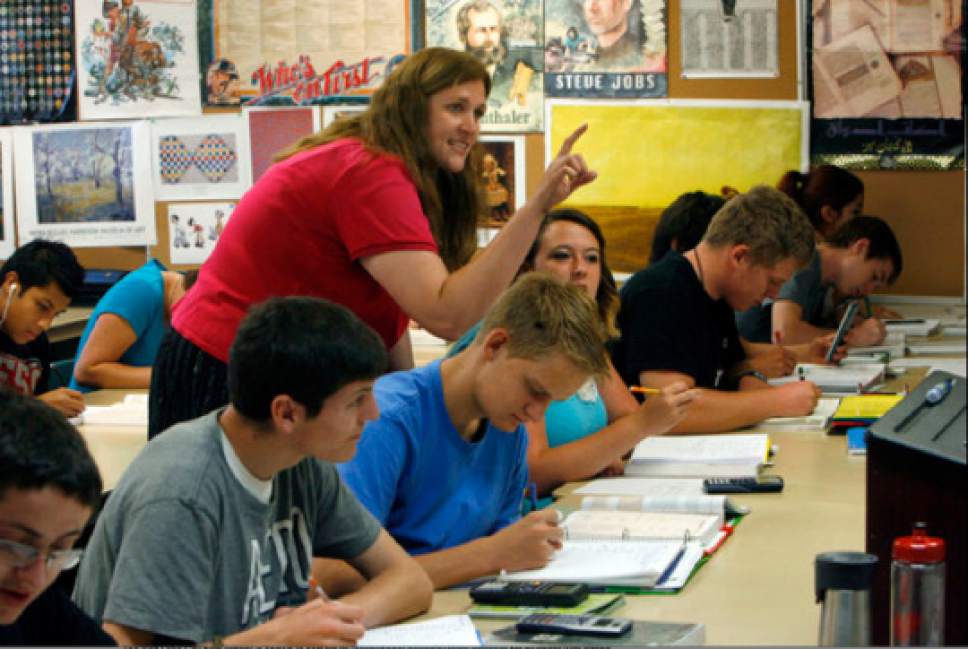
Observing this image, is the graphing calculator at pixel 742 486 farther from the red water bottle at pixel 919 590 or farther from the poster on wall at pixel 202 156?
the poster on wall at pixel 202 156

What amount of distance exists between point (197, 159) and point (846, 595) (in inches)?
152

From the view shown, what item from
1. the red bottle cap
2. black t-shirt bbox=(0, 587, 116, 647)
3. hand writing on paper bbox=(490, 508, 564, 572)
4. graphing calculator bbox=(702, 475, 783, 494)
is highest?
the red bottle cap

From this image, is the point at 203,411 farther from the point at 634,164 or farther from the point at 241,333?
the point at 634,164

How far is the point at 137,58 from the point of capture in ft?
15.6

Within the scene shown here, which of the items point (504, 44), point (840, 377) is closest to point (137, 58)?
point (504, 44)

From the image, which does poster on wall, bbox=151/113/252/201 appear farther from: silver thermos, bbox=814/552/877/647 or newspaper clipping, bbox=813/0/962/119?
silver thermos, bbox=814/552/877/647

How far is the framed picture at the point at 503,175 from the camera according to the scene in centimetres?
460

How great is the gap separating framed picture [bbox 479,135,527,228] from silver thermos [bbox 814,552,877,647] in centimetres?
341

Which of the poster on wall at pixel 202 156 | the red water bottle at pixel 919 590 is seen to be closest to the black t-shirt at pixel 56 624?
the red water bottle at pixel 919 590

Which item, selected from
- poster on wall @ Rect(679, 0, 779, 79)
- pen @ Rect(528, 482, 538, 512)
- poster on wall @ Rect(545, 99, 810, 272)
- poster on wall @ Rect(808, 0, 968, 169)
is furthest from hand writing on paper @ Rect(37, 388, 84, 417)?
poster on wall @ Rect(808, 0, 968, 169)

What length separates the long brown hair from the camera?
7.06ft

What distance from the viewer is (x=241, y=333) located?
1.59 meters

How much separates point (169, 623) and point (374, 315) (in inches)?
33.9

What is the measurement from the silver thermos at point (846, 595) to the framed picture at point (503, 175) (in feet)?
11.2
